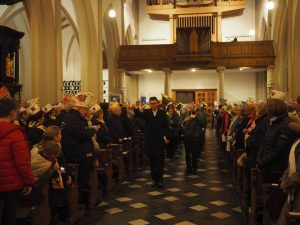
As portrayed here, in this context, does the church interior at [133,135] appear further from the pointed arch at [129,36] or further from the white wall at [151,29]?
the white wall at [151,29]

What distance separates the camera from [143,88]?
25812 millimetres

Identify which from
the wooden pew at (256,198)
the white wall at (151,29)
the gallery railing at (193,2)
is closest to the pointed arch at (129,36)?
the white wall at (151,29)

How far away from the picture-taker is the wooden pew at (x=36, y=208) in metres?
3.69

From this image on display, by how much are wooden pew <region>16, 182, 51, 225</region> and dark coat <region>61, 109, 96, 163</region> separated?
1281 millimetres

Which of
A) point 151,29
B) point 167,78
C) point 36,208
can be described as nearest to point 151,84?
point 151,29

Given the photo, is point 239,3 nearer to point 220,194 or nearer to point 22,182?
point 220,194

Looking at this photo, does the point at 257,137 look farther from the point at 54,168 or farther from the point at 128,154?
the point at 128,154

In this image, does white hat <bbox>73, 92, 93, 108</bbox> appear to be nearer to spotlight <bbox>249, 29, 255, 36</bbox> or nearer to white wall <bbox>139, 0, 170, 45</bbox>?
white wall <bbox>139, 0, 170, 45</bbox>

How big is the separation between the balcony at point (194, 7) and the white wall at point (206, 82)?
13.2ft

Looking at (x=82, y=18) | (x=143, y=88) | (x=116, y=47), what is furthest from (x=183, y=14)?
(x=82, y=18)

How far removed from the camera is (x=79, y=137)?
522 centimetres

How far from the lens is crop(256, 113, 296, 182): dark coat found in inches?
154

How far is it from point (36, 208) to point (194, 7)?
899 inches

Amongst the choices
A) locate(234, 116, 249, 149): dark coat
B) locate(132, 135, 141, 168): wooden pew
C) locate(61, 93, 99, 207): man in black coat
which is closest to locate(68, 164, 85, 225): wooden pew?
locate(61, 93, 99, 207): man in black coat
